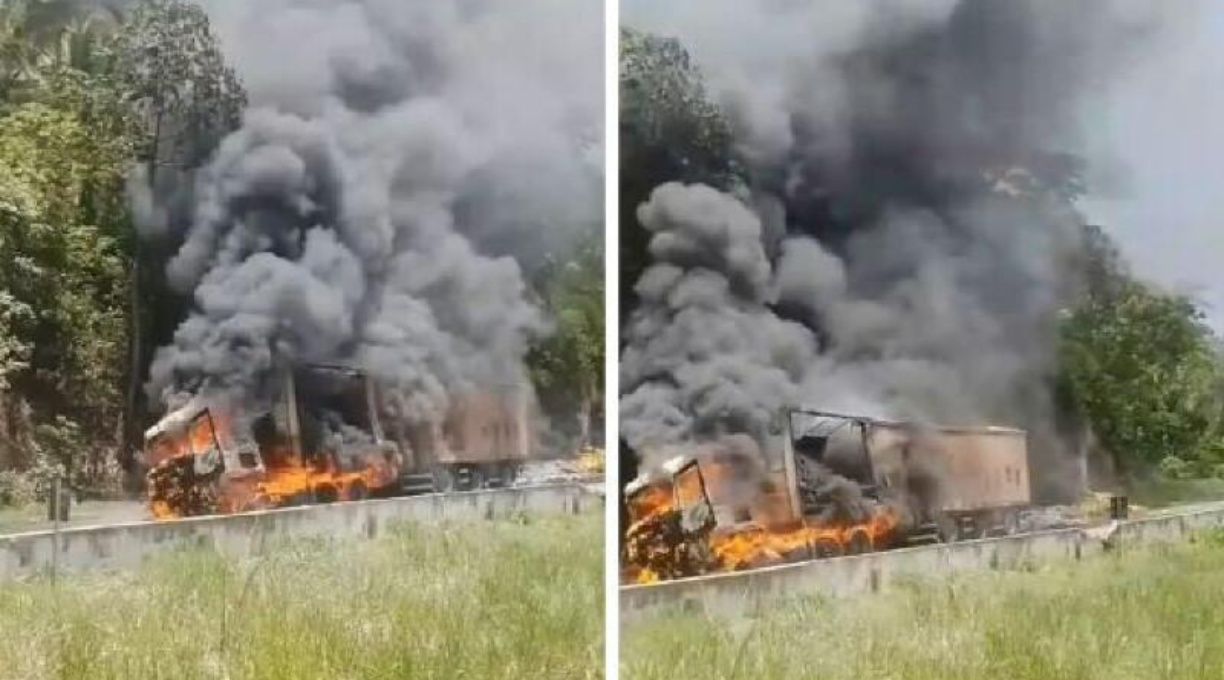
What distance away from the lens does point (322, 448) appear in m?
2.72

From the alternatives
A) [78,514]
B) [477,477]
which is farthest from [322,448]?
[78,514]

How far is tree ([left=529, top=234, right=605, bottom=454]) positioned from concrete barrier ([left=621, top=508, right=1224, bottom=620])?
34cm

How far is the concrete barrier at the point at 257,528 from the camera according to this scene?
8.51ft

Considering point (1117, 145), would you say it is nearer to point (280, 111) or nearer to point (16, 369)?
point (280, 111)

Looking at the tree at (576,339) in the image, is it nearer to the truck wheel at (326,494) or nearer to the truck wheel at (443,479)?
the truck wheel at (443,479)

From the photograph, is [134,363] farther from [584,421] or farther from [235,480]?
[584,421]

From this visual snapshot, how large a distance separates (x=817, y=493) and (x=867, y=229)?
0.51m

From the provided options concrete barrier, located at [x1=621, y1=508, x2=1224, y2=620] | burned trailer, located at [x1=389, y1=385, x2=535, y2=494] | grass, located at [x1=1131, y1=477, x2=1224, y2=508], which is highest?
burned trailer, located at [x1=389, y1=385, x2=535, y2=494]

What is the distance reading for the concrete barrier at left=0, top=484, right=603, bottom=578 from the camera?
2594mm

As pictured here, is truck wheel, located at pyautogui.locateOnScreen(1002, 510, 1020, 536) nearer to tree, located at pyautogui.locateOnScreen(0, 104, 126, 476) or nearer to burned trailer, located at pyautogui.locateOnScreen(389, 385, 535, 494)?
burned trailer, located at pyautogui.locateOnScreen(389, 385, 535, 494)

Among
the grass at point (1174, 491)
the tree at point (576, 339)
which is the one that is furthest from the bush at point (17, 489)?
the grass at point (1174, 491)

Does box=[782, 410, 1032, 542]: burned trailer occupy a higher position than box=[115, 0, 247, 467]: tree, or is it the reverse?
box=[115, 0, 247, 467]: tree

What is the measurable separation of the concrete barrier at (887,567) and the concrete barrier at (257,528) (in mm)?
229

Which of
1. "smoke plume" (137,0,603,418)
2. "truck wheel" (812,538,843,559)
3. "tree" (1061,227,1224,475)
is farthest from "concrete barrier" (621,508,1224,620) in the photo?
"smoke plume" (137,0,603,418)
